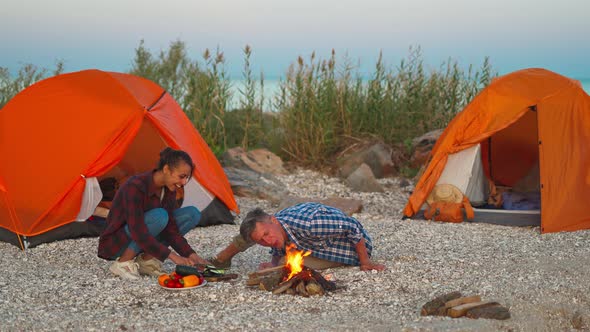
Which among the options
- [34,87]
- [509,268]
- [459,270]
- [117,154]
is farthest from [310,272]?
[34,87]

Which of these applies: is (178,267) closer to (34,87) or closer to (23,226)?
(23,226)

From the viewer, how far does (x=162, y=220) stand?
5578 millimetres

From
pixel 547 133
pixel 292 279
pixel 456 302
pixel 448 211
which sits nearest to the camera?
pixel 456 302

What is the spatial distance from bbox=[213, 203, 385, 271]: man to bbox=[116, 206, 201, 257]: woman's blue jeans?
361mm

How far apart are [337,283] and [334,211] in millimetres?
503

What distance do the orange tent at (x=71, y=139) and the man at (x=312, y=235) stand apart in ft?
7.25

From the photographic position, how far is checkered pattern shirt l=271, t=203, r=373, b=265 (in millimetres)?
5391

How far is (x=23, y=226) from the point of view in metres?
7.33

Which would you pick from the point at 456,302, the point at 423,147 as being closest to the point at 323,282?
the point at 456,302

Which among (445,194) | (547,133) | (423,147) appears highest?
(547,133)

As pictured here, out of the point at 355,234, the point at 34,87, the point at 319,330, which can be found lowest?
the point at 319,330

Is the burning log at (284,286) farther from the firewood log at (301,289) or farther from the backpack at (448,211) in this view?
the backpack at (448,211)

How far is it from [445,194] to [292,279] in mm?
3829

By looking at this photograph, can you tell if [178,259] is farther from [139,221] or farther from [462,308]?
[462,308]
